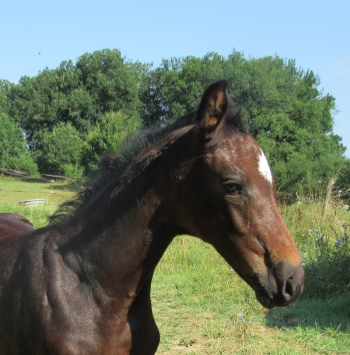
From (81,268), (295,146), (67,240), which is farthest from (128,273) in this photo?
(295,146)

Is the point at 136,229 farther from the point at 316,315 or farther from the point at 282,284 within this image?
the point at 316,315

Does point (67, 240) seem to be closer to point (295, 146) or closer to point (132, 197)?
point (132, 197)

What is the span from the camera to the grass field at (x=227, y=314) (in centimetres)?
448

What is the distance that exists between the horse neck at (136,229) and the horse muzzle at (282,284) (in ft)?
1.87

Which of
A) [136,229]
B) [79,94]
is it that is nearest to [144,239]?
[136,229]

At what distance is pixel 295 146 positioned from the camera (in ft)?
134

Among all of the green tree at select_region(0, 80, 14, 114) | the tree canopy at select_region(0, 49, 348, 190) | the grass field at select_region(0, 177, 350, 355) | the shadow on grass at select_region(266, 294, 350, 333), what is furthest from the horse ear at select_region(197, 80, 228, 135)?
the green tree at select_region(0, 80, 14, 114)

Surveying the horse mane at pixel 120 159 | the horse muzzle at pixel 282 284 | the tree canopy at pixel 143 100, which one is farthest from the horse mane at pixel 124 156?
the tree canopy at pixel 143 100

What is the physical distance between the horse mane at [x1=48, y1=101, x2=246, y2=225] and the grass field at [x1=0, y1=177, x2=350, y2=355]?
31 cm

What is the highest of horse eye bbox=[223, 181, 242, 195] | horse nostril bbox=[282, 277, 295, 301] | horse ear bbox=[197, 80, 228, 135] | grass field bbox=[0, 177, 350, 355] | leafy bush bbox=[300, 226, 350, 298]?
horse ear bbox=[197, 80, 228, 135]

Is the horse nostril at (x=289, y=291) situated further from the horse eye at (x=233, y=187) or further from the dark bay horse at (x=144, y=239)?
the horse eye at (x=233, y=187)

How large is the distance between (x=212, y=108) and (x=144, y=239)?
760 millimetres

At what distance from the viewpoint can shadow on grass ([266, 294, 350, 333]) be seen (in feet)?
16.3

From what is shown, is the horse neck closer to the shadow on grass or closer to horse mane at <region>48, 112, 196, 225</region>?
horse mane at <region>48, 112, 196, 225</region>
